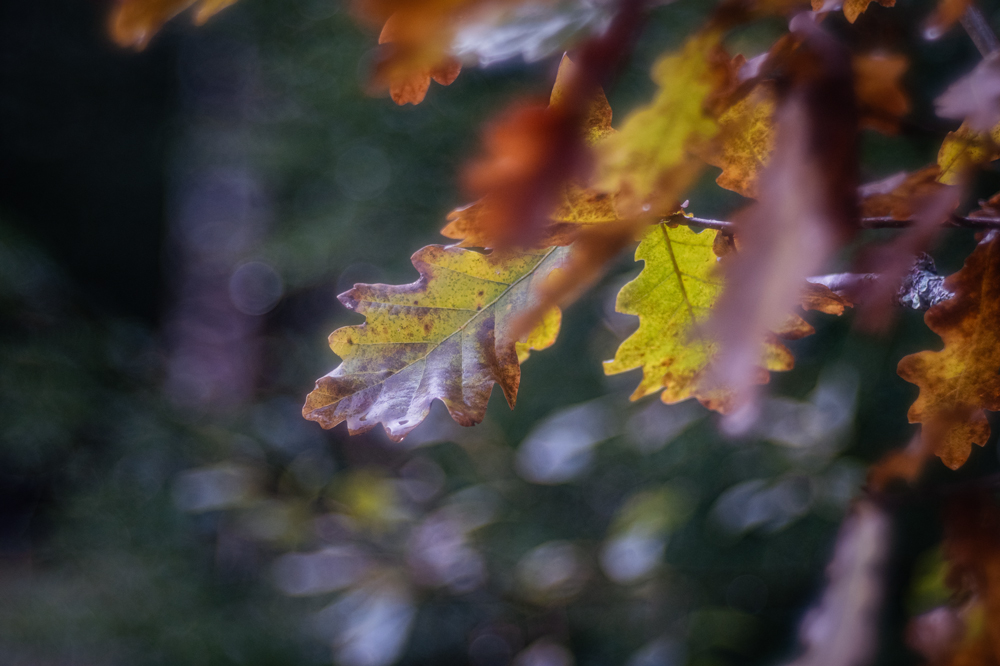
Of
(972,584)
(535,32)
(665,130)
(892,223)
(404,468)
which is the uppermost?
(535,32)

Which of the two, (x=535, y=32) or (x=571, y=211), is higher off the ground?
(x=535, y=32)

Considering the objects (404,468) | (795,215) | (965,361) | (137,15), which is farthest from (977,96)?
(404,468)

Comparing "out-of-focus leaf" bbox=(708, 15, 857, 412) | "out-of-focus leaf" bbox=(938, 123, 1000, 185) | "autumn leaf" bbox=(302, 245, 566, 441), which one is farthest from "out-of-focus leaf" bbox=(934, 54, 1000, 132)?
"autumn leaf" bbox=(302, 245, 566, 441)

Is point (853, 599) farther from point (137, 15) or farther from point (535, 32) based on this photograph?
point (137, 15)

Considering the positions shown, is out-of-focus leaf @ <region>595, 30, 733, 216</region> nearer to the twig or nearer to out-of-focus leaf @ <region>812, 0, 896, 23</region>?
out-of-focus leaf @ <region>812, 0, 896, 23</region>

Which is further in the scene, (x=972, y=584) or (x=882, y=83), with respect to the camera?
(x=972, y=584)

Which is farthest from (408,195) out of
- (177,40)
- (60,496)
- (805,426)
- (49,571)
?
(177,40)

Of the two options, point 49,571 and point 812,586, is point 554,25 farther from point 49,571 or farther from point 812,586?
point 49,571
